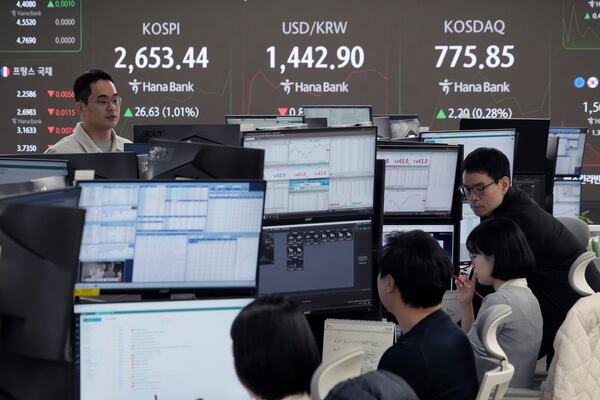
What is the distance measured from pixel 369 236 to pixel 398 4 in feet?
19.6

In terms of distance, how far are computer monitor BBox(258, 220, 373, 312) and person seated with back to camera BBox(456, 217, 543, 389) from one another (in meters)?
0.55

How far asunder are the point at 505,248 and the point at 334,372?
1.80 metres

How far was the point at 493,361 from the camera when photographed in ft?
8.26

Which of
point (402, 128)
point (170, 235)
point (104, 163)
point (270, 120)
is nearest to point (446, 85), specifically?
point (402, 128)

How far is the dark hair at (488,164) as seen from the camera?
379cm

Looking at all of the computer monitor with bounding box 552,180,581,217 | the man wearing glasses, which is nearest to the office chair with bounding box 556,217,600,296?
the computer monitor with bounding box 552,180,581,217

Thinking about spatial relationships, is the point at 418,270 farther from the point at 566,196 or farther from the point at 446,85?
the point at 446,85

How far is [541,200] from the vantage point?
480cm

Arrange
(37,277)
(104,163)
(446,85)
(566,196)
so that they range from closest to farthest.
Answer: (37,277) → (104,163) → (566,196) → (446,85)

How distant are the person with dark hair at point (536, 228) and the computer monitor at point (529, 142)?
104cm

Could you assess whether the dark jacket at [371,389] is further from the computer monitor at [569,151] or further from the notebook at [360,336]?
the computer monitor at [569,151]

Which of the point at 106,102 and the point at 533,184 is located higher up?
the point at 106,102

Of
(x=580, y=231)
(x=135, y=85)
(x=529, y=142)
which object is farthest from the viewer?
(x=135, y=85)

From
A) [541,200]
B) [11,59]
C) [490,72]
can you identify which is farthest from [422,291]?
[11,59]
